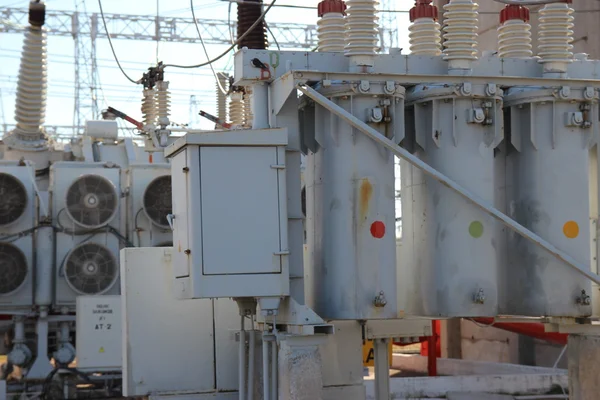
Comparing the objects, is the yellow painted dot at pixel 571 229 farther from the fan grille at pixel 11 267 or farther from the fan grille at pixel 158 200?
the fan grille at pixel 11 267

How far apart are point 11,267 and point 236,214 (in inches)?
358

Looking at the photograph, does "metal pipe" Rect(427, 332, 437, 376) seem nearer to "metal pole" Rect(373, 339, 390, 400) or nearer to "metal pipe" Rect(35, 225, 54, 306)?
"metal pipe" Rect(35, 225, 54, 306)

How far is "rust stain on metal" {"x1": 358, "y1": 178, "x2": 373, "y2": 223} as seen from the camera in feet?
32.8

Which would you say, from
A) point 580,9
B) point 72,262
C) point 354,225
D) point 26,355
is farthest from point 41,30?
point 354,225

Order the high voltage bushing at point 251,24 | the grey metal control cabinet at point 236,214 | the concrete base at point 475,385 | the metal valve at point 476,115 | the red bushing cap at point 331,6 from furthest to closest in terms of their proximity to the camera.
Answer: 1. the concrete base at point 475,385
2. the high voltage bushing at point 251,24
3. the red bushing cap at point 331,6
4. the metal valve at point 476,115
5. the grey metal control cabinet at point 236,214

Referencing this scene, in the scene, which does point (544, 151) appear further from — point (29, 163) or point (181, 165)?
point (29, 163)

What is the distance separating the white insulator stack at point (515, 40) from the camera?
36.4 ft

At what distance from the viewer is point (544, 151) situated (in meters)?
10.6

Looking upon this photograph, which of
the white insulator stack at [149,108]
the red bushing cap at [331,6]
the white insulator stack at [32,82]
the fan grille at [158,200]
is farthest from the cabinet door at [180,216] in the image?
the white insulator stack at [149,108]

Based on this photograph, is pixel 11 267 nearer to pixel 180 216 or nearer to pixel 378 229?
pixel 180 216

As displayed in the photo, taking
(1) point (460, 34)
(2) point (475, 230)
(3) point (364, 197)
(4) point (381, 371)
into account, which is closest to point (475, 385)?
(4) point (381, 371)

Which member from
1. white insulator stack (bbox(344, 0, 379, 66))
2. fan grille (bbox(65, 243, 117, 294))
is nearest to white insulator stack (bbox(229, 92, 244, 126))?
fan grille (bbox(65, 243, 117, 294))

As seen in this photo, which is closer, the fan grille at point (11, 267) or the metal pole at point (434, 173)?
the metal pole at point (434, 173)

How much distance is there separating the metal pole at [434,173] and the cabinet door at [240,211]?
63 centimetres
